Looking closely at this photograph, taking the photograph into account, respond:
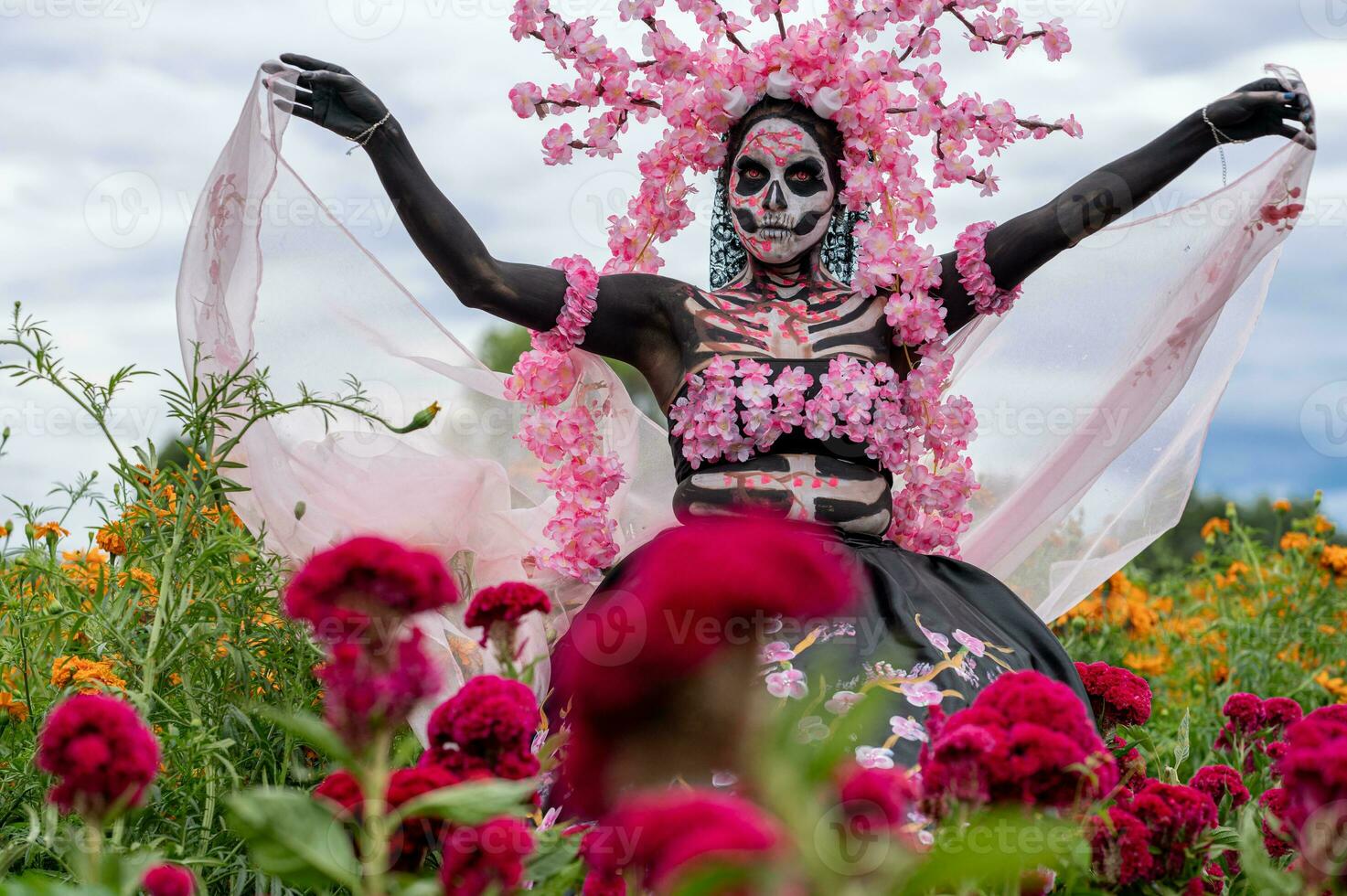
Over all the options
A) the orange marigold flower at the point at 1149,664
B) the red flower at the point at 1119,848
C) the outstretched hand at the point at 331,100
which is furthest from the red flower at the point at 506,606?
the orange marigold flower at the point at 1149,664

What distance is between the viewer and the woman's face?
3.10m

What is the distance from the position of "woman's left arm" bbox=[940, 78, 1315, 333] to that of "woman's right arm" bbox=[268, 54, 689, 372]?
744mm

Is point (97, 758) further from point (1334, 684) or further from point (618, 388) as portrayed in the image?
point (1334, 684)

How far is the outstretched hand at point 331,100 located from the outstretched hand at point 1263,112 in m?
1.73

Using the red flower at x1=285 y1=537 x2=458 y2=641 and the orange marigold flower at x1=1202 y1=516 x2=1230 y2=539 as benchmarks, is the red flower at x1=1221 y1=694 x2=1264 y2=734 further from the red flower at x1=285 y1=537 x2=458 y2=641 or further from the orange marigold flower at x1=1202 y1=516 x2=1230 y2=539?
the orange marigold flower at x1=1202 y1=516 x2=1230 y2=539

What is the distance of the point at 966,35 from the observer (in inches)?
129

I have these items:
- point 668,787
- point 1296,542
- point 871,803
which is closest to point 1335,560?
point 1296,542

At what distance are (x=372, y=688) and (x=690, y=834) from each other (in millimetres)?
299

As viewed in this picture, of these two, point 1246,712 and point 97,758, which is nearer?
point 97,758

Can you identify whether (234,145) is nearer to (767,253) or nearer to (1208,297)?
(767,253)

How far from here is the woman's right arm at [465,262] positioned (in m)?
2.95

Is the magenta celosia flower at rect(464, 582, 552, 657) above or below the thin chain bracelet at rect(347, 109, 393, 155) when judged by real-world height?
below

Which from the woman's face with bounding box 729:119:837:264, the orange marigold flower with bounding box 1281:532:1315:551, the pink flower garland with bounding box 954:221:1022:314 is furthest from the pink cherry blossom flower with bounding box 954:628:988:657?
the orange marigold flower with bounding box 1281:532:1315:551

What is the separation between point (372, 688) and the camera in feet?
3.41
